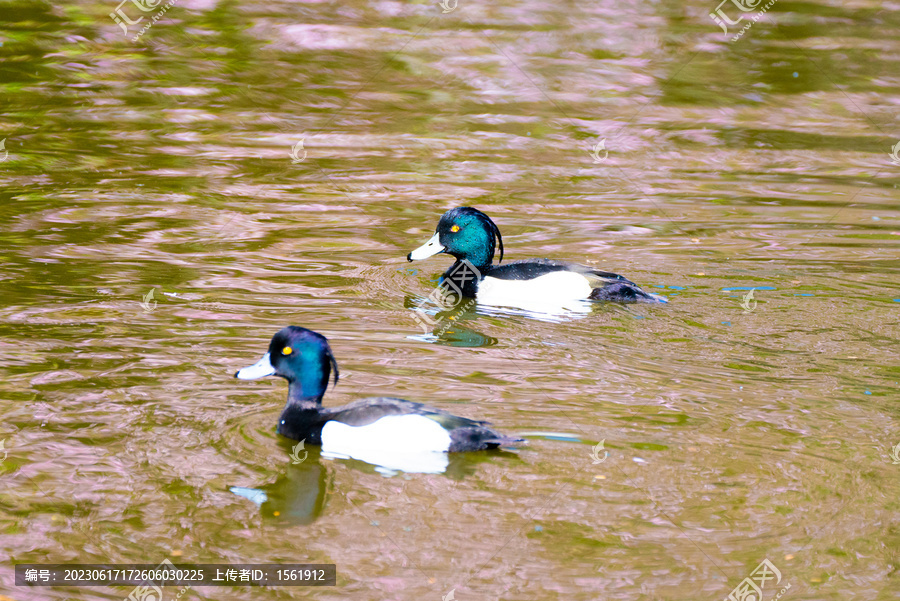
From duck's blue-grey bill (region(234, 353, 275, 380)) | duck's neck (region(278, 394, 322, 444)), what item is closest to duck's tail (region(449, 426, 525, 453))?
duck's neck (region(278, 394, 322, 444))

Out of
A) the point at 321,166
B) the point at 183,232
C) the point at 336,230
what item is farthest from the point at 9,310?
the point at 321,166

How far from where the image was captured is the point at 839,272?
8.70 m

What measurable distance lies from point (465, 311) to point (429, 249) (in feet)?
2.37

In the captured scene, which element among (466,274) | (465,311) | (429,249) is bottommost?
(465,311)

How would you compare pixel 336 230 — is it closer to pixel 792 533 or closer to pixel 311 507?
pixel 311 507

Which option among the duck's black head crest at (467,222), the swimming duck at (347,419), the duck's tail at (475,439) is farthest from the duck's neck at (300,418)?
the duck's black head crest at (467,222)

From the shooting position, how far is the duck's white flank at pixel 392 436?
544 cm

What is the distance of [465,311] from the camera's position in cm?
817

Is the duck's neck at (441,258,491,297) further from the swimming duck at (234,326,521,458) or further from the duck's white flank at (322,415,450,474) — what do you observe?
the duck's white flank at (322,415,450,474)

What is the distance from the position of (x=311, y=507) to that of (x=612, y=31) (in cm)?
1320

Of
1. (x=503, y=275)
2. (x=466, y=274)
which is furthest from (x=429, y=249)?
(x=503, y=275)

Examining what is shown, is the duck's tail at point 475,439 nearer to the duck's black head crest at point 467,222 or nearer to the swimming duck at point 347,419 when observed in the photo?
the swimming duck at point 347,419

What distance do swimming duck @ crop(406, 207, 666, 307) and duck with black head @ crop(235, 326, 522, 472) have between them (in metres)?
2.61

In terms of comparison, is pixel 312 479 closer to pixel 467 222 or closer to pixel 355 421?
pixel 355 421
